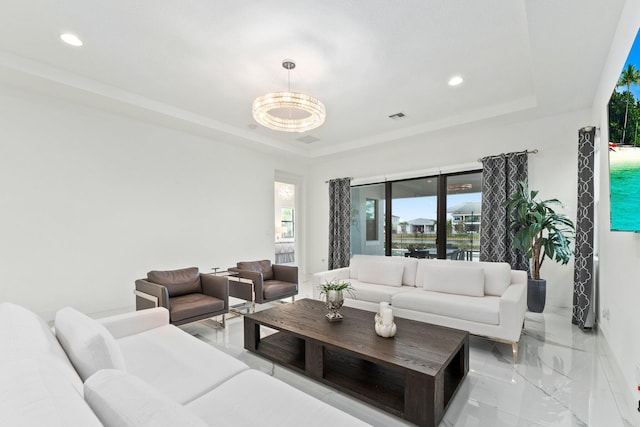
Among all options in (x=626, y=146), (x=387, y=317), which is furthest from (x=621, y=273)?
(x=387, y=317)

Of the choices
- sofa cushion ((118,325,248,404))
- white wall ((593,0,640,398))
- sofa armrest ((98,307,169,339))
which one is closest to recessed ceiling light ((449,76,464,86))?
white wall ((593,0,640,398))

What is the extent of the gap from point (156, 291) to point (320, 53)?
9.67ft

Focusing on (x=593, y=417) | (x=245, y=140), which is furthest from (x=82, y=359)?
(x=245, y=140)

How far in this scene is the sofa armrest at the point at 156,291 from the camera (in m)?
2.88

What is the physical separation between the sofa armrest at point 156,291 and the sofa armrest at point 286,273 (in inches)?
71.4

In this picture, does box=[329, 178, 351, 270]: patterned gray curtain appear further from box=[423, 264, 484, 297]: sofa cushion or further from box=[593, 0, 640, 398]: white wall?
box=[593, 0, 640, 398]: white wall

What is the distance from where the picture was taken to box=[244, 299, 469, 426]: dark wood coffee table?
5.87ft

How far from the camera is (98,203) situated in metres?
4.11

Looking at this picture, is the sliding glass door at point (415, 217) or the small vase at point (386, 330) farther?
the sliding glass door at point (415, 217)

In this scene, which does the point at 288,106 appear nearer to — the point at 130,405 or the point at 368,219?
the point at 130,405

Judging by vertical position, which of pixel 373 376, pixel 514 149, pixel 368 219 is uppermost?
pixel 514 149

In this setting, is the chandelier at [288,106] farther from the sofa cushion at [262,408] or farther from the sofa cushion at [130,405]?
the sofa cushion at [130,405]

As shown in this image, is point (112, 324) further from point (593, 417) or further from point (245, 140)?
point (245, 140)

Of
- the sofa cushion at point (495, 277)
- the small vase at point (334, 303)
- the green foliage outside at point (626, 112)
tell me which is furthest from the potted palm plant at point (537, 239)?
the small vase at point (334, 303)
